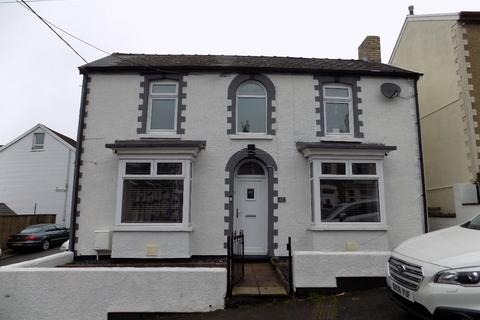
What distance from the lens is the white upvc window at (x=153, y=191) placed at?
9.32 meters

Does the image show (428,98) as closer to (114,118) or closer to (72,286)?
(114,118)

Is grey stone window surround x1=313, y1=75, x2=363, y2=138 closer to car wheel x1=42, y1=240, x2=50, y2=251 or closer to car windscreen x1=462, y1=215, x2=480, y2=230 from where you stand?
car windscreen x1=462, y1=215, x2=480, y2=230

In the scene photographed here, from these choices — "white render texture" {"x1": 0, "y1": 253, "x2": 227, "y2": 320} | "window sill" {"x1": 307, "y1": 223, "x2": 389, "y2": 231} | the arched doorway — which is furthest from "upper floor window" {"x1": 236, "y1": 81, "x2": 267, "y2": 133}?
"white render texture" {"x1": 0, "y1": 253, "x2": 227, "y2": 320}

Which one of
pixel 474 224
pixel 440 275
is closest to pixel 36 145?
pixel 474 224

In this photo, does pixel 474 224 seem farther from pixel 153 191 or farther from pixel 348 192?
pixel 153 191

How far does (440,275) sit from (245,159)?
21.4ft

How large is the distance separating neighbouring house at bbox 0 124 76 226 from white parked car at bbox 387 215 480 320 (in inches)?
966

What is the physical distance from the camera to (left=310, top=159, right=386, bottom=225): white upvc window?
30.8 feet

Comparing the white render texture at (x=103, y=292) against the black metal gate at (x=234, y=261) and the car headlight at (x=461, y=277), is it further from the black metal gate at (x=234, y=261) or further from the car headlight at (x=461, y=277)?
the car headlight at (x=461, y=277)

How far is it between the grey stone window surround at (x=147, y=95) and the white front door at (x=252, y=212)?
246 cm

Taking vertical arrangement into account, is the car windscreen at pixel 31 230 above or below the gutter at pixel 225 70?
below

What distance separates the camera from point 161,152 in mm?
9375

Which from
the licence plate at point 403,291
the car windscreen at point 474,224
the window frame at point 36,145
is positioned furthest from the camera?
the window frame at point 36,145

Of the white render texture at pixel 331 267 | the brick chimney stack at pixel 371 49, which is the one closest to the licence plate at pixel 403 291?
the white render texture at pixel 331 267
